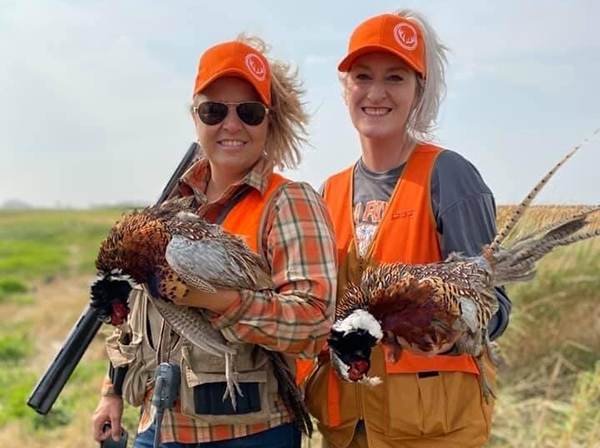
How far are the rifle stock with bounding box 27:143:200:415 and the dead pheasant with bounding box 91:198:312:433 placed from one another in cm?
75

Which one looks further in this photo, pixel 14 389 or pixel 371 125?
pixel 14 389

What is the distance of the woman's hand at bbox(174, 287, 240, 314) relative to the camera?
8.67 ft

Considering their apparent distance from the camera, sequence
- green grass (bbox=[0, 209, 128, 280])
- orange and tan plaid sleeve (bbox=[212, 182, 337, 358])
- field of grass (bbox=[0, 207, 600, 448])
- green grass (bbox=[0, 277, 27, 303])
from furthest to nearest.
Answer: green grass (bbox=[0, 209, 128, 280]) < green grass (bbox=[0, 277, 27, 303]) < field of grass (bbox=[0, 207, 600, 448]) < orange and tan plaid sleeve (bbox=[212, 182, 337, 358])

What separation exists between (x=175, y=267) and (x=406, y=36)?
53.5 inches

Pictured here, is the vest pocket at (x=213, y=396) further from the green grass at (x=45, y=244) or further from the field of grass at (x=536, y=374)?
the green grass at (x=45, y=244)

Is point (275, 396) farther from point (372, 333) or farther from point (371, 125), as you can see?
point (371, 125)

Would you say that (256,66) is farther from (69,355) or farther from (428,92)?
(69,355)

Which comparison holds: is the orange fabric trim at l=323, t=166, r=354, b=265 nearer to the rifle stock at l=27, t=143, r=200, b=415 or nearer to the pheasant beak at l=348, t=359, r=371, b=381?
the pheasant beak at l=348, t=359, r=371, b=381

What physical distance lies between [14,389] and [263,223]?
812 centimetres

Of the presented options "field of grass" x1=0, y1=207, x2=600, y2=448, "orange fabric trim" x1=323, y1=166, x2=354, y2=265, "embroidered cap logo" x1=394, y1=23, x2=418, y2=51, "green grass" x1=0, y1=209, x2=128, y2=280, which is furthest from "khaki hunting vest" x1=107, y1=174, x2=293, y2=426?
"green grass" x1=0, y1=209, x2=128, y2=280

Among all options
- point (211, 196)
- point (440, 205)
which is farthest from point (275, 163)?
point (440, 205)

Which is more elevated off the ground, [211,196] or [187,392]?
[211,196]

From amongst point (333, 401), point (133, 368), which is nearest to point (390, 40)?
point (333, 401)

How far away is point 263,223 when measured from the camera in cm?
294
